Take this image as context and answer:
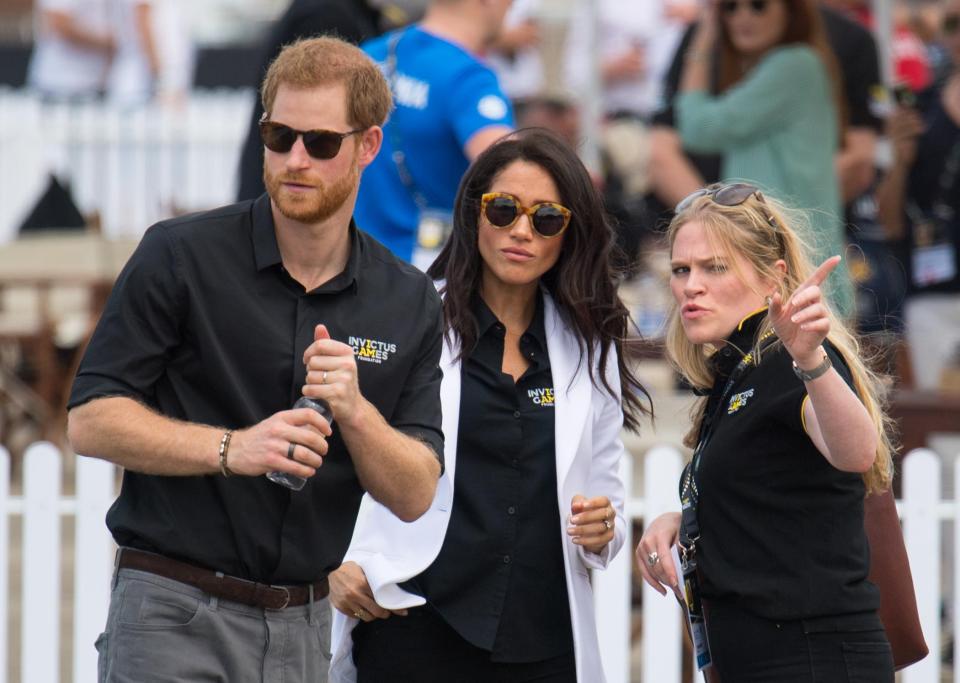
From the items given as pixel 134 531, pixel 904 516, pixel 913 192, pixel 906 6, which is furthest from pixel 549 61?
pixel 134 531

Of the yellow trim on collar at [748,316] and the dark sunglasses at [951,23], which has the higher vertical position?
the dark sunglasses at [951,23]

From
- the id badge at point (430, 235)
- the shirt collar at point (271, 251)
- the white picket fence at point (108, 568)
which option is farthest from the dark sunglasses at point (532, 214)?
the white picket fence at point (108, 568)

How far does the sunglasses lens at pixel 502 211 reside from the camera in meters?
3.78

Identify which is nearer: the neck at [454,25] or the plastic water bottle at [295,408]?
the plastic water bottle at [295,408]

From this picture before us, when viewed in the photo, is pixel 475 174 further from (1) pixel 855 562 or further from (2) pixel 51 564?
(2) pixel 51 564

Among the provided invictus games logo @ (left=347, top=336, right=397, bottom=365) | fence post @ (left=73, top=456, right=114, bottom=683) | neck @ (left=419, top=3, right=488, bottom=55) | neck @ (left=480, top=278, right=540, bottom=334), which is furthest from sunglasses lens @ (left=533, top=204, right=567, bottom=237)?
fence post @ (left=73, top=456, right=114, bottom=683)

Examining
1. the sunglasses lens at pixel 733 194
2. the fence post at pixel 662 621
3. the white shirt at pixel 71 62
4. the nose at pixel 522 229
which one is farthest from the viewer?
the white shirt at pixel 71 62

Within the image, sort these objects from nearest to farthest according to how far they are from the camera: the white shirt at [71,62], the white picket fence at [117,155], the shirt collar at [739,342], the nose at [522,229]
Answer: the shirt collar at [739,342], the nose at [522,229], the white shirt at [71,62], the white picket fence at [117,155]

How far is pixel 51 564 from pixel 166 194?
32.5ft

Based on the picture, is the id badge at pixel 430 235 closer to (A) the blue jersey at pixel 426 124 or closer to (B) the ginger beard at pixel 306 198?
(A) the blue jersey at pixel 426 124

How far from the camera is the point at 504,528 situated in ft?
12.0

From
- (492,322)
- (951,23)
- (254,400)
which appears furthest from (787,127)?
(254,400)

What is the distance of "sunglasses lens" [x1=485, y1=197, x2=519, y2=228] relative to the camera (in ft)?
12.4

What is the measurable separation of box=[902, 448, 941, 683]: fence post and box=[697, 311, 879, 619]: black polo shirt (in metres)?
2.03
